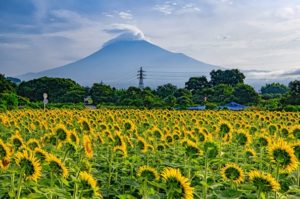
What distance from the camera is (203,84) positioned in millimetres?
67188

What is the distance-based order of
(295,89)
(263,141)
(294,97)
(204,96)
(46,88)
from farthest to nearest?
(46,88) < (204,96) < (295,89) < (294,97) < (263,141)

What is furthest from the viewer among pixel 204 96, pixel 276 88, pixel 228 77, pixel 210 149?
pixel 276 88

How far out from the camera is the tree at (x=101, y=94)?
48031 millimetres

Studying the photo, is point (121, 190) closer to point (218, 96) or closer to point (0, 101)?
point (0, 101)

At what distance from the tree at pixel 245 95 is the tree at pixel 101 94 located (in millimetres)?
14197

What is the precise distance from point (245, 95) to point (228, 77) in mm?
26474

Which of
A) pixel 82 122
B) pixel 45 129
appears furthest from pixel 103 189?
pixel 45 129

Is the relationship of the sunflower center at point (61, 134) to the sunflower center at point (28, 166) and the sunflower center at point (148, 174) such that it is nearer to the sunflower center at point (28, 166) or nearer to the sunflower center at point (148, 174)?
the sunflower center at point (148, 174)

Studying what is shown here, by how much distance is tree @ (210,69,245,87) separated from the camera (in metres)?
78.4

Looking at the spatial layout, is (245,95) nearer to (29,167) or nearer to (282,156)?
(282,156)

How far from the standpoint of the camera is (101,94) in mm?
49156

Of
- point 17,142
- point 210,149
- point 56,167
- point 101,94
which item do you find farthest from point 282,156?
Result: point 101,94

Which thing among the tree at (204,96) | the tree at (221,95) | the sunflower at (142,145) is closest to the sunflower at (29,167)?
the sunflower at (142,145)

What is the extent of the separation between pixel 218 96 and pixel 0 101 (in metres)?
36.4
